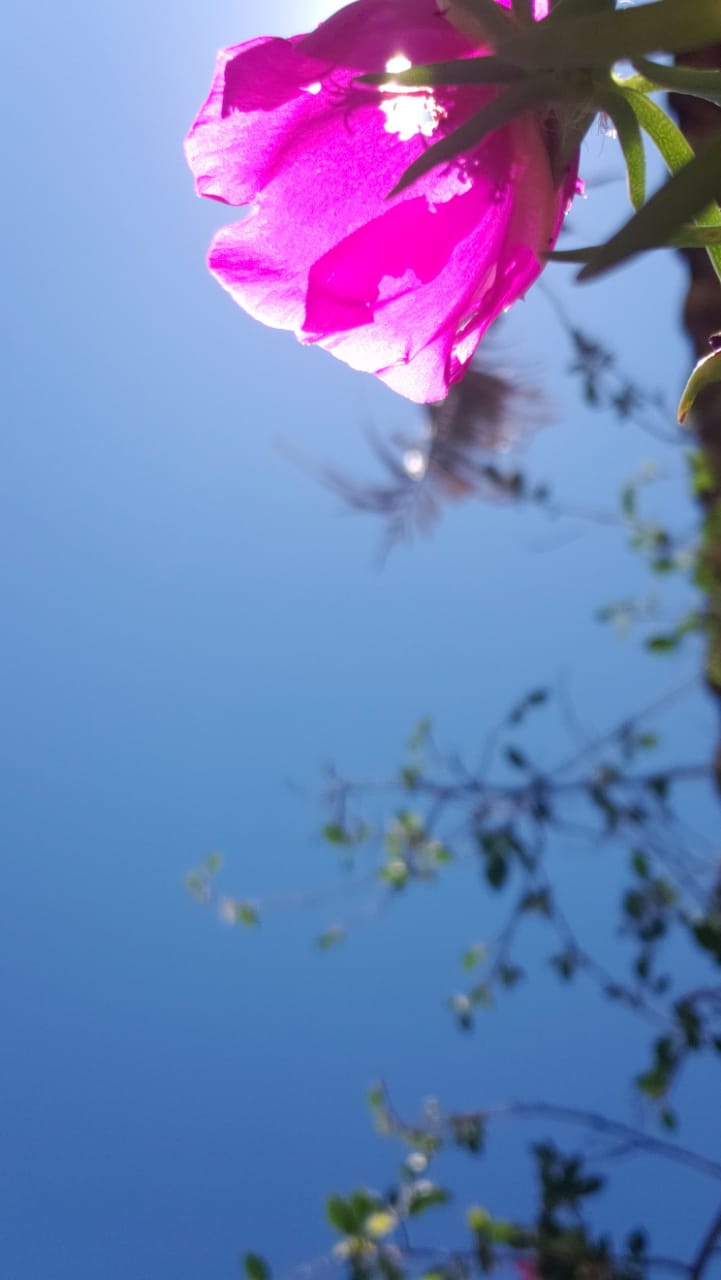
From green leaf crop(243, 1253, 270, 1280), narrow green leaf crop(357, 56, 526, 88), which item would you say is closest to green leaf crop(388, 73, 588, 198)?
narrow green leaf crop(357, 56, 526, 88)

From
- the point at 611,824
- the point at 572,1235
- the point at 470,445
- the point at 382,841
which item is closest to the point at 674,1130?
the point at 572,1235

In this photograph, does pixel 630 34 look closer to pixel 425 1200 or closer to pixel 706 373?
pixel 706 373

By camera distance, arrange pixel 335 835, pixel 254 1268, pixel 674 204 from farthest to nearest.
→ pixel 335 835
pixel 254 1268
pixel 674 204

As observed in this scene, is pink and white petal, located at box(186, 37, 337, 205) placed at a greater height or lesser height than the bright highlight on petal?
greater

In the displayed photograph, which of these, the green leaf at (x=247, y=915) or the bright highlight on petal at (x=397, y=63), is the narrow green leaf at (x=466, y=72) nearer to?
the bright highlight on petal at (x=397, y=63)

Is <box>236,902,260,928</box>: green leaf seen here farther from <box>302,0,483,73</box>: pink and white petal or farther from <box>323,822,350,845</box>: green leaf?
<box>302,0,483,73</box>: pink and white petal

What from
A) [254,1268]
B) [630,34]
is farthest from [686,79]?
[254,1268]
